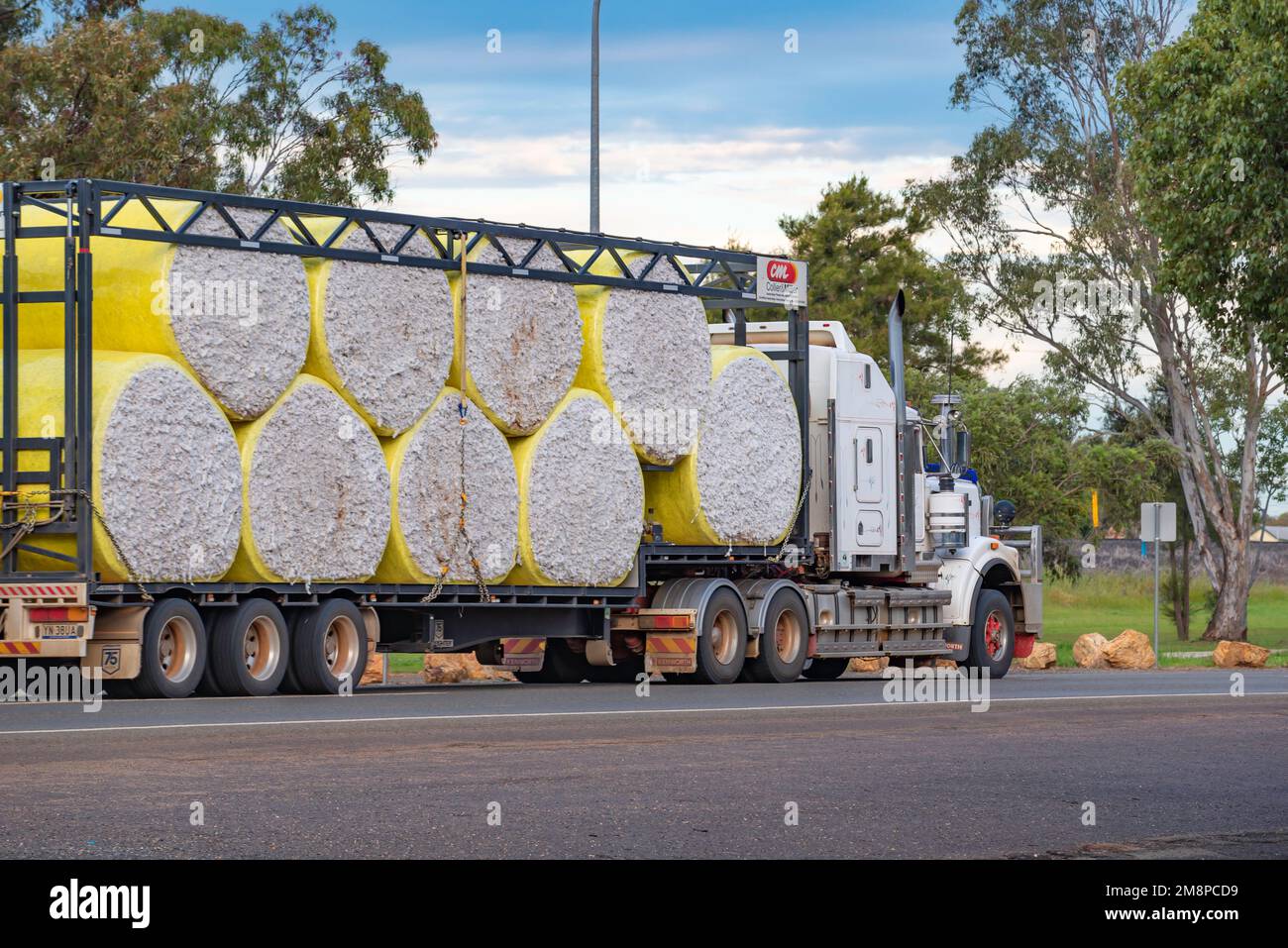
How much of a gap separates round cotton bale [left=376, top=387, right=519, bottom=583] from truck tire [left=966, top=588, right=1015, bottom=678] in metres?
8.29

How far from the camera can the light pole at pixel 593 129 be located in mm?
30547

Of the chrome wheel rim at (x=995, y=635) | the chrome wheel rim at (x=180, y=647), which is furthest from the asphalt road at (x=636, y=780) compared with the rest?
the chrome wheel rim at (x=995, y=635)

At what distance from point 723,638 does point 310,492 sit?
20.6 ft

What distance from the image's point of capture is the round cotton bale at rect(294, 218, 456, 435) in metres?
20.7

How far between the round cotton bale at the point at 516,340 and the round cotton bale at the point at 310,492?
1.65 m

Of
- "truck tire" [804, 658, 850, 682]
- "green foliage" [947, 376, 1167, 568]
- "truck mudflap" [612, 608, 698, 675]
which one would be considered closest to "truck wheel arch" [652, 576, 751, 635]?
"truck mudflap" [612, 608, 698, 675]

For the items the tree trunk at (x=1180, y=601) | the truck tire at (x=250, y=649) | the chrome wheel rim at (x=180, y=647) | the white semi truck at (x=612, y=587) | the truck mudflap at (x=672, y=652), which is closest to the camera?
the white semi truck at (x=612, y=587)

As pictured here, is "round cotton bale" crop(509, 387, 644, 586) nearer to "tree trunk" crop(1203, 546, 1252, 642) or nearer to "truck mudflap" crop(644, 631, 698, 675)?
"truck mudflap" crop(644, 631, 698, 675)

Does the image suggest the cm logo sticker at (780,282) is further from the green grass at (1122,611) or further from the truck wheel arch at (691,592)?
the green grass at (1122,611)

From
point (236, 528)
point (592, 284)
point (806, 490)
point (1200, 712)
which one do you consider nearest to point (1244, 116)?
point (806, 490)

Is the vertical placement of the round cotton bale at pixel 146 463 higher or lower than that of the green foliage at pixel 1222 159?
lower

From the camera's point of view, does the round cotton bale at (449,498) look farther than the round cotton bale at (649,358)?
No

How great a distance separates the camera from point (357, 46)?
134 ft

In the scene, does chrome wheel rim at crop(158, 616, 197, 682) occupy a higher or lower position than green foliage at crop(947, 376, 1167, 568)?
lower
